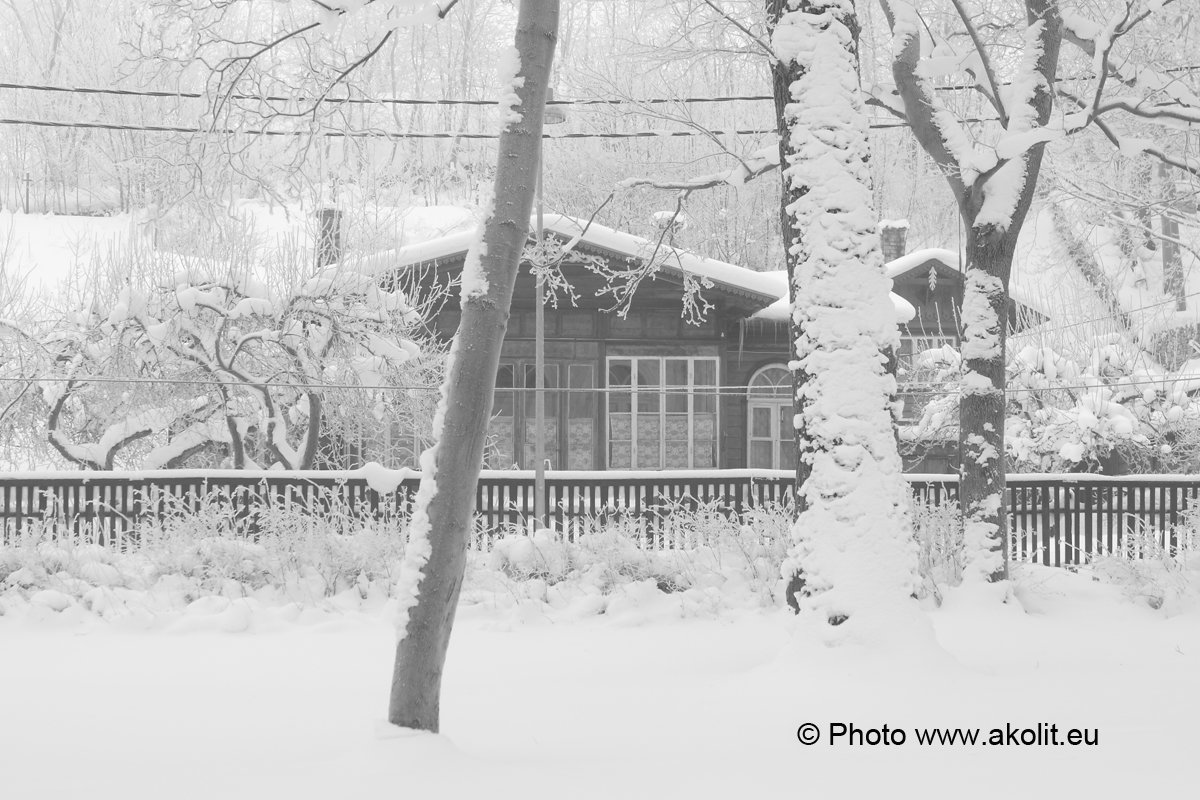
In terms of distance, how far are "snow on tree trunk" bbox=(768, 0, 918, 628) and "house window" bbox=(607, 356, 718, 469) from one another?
14337 mm

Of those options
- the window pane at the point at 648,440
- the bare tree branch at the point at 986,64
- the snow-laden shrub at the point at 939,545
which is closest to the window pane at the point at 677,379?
the window pane at the point at 648,440

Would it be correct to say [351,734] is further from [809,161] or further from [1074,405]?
[1074,405]

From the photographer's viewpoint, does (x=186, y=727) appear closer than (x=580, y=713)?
Yes

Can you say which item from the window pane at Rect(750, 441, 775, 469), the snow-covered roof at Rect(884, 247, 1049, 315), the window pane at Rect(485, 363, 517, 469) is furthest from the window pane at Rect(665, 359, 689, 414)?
the snow-covered roof at Rect(884, 247, 1049, 315)

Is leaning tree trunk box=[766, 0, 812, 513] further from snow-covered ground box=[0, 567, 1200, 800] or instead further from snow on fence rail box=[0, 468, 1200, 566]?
snow on fence rail box=[0, 468, 1200, 566]

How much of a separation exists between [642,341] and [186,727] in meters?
16.0

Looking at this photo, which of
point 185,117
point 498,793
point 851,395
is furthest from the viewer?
point 185,117

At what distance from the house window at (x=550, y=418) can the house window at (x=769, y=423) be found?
11.3 ft

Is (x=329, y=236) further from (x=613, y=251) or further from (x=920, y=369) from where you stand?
(x=920, y=369)

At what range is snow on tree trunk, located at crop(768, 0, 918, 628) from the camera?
571 cm

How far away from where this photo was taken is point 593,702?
551cm

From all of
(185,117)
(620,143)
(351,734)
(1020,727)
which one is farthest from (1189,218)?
(620,143)

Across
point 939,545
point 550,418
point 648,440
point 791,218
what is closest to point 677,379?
point 648,440

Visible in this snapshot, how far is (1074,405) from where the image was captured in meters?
17.1
